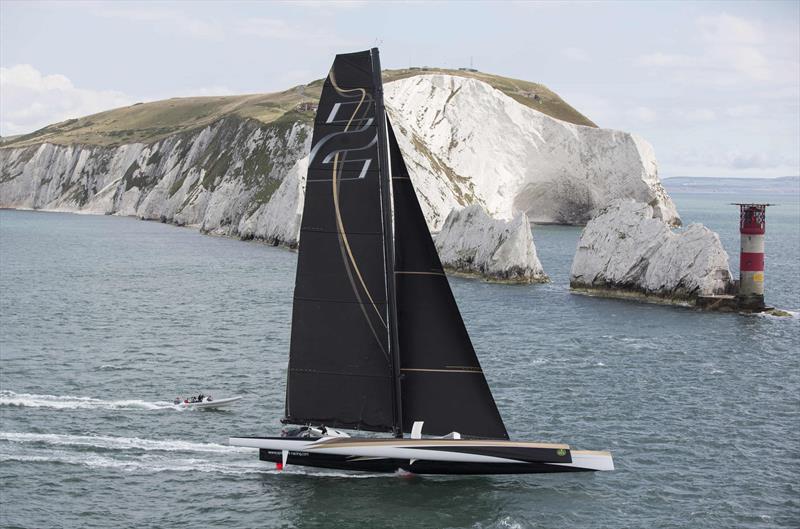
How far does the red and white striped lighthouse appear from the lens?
3041 inches

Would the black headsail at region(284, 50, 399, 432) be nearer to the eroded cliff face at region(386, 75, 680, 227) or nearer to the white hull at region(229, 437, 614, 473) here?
the white hull at region(229, 437, 614, 473)

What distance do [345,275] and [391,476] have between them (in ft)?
25.8

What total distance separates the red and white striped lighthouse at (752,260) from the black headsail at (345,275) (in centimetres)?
5349

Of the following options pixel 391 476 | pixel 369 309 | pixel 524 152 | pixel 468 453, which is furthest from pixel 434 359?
pixel 524 152

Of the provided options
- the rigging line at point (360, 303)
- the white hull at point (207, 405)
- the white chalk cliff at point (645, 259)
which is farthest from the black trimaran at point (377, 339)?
the white chalk cliff at point (645, 259)

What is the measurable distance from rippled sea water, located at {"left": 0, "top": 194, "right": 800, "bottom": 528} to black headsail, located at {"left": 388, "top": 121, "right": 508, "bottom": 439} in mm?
2850

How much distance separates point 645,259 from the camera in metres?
84.6

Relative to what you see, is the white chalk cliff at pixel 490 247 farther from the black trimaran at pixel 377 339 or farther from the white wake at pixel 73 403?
the black trimaran at pixel 377 339

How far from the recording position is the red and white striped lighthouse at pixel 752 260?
77250mm

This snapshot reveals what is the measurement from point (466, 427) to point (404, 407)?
7.70 feet

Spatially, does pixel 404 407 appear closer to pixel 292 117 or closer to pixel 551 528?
pixel 551 528

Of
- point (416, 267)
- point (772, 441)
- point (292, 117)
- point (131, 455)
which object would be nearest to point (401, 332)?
point (416, 267)

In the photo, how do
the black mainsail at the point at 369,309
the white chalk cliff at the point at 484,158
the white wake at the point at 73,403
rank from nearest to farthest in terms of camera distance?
1. the black mainsail at the point at 369,309
2. the white wake at the point at 73,403
3. the white chalk cliff at the point at 484,158

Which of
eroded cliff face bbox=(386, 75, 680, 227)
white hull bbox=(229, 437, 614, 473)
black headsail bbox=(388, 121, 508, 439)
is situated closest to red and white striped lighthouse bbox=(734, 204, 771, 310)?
white hull bbox=(229, 437, 614, 473)
